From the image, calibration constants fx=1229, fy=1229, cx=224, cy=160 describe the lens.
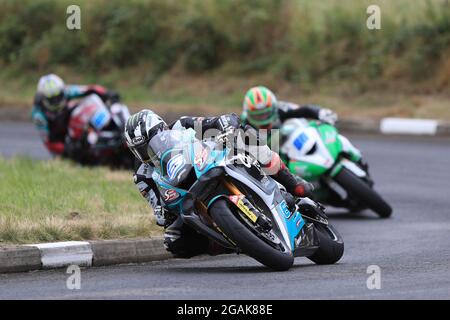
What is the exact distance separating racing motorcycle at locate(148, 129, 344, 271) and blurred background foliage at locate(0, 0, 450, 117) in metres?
13.6

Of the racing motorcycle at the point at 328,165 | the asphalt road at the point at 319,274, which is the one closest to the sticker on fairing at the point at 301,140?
the racing motorcycle at the point at 328,165

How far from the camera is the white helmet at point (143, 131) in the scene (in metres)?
9.16

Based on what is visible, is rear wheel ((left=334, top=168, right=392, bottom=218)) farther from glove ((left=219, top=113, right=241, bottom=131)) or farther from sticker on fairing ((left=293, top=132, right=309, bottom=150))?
glove ((left=219, top=113, right=241, bottom=131))

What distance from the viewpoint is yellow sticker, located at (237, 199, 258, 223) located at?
8516 mm

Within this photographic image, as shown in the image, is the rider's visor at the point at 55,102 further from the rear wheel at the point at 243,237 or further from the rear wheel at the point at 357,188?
the rear wheel at the point at 243,237

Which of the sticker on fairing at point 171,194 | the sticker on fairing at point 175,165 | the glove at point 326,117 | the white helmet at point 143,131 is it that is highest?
the white helmet at point 143,131

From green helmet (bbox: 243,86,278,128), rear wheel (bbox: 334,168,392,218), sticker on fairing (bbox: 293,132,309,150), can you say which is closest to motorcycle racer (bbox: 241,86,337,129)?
green helmet (bbox: 243,86,278,128)

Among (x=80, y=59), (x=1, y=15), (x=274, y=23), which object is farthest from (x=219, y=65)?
(x=1, y=15)

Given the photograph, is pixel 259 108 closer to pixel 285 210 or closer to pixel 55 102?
pixel 285 210

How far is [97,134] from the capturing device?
16.5 m

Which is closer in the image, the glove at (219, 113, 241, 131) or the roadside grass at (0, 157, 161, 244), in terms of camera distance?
the glove at (219, 113, 241, 131)

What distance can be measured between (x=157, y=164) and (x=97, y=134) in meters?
7.48

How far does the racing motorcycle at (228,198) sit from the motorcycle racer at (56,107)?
730cm
